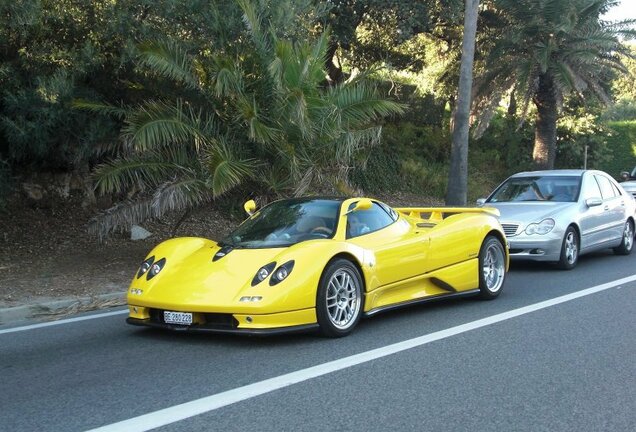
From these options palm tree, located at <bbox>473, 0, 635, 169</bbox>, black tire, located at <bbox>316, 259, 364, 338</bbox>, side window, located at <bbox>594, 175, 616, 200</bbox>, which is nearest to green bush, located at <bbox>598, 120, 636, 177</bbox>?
palm tree, located at <bbox>473, 0, 635, 169</bbox>

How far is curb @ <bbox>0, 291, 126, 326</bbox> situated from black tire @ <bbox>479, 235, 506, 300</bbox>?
14.5 feet

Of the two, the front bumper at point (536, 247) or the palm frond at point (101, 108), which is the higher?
the palm frond at point (101, 108)

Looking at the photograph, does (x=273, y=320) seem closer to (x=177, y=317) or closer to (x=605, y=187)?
(x=177, y=317)

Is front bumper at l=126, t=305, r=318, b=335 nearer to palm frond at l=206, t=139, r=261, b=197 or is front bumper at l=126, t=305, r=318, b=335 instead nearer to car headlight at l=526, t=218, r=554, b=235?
palm frond at l=206, t=139, r=261, b=197

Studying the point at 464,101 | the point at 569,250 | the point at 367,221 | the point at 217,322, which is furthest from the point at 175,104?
the point at 464,101

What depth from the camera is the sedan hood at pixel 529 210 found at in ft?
35.5

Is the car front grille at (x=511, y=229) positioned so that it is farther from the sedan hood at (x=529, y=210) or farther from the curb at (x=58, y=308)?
the curb at (x=58, y=308)

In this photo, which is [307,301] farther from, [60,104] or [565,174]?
[565,174]

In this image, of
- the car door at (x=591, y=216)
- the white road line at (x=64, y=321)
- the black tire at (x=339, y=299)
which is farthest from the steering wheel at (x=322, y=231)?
the car door at (x=591, y=216)

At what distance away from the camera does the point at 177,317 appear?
242 inches

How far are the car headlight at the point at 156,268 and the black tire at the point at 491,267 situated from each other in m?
3.78

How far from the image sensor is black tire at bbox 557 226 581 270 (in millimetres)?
10773

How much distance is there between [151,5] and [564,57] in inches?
515

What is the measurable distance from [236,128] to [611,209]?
21.8ft
